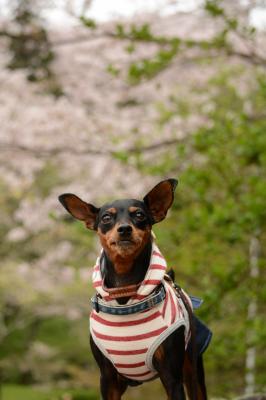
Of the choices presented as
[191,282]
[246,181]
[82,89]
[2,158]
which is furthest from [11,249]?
[246,181]

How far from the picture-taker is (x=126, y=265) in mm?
2934

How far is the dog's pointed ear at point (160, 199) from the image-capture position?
2947 millimetres

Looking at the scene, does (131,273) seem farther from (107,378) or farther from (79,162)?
(79,162)

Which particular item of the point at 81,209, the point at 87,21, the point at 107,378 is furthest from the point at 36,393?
the point at 81,209

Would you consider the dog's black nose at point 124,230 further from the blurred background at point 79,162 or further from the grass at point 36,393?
the grass at point 36,393

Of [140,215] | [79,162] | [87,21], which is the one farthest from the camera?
[79,162]

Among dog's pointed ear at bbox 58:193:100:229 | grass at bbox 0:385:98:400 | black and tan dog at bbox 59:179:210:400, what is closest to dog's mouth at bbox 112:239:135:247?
black and tan dog at bbox 59:179:210:400

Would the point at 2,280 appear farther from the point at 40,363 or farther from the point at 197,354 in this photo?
the point at 197,354

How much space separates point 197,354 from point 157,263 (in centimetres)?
62

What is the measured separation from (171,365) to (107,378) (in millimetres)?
355

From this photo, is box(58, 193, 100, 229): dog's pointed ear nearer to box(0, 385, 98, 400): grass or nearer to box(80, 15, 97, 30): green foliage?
box(80, 15, 97, 30): green foliage

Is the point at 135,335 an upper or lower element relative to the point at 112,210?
lower

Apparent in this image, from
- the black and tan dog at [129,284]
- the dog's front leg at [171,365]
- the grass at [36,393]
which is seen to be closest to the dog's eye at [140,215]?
the black and tan dog at [129,284]

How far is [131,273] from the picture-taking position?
9.74 ft
